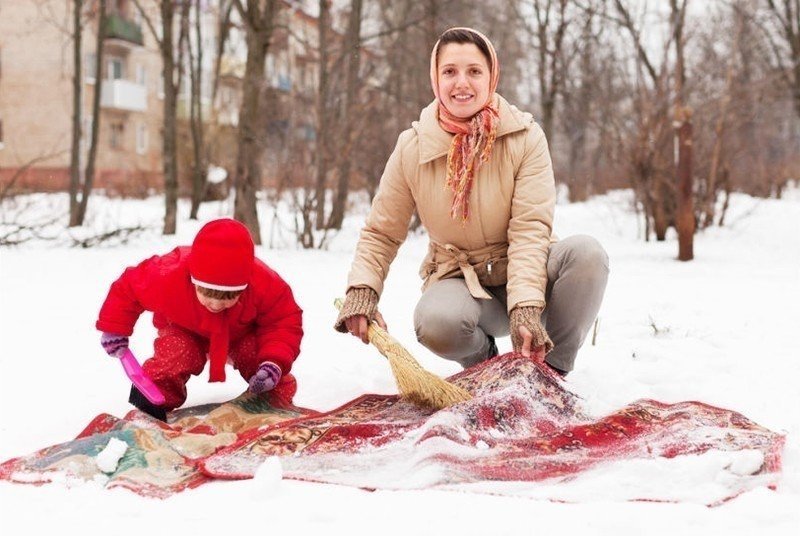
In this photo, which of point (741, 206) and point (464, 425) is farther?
point (741, 206)

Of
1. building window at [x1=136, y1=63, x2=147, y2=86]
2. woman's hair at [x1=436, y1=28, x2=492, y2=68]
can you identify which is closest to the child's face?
woman's hair at [x1=436, y1=28, x2=492, y2=68]

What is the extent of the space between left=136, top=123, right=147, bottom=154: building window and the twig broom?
2402cm

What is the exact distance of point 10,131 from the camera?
21.4 metres

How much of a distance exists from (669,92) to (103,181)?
56.8ft

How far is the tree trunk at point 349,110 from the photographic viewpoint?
27.3 feet

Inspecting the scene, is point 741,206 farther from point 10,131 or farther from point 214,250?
point 10,131

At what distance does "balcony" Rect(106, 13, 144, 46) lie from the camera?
894 inches

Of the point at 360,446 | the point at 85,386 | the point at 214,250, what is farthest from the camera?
the point at 85,386

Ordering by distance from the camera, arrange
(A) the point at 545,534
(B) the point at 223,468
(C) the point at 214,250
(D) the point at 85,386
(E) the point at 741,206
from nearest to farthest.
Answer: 1. (A) the point at 545,534
2. (B) the point at 223,468
3. (C) the point at 214,250
4. (D) the point at 85,386
5. (E) the point at 741,206

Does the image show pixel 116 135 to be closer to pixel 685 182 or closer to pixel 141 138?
pixel 141 138

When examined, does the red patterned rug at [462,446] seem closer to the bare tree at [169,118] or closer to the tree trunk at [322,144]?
the tree trunk at [322,144]

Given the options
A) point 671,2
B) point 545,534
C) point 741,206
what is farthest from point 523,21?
point 545,534

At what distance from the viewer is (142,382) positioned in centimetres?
269

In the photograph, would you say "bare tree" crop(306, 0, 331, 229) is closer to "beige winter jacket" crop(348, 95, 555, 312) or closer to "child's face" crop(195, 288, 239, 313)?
"beige winter jacket" crop(348, 95, 555, 312)
